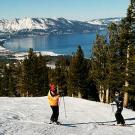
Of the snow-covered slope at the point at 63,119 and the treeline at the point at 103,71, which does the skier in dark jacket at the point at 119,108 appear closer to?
the snow-covered slope at the point at 63,119

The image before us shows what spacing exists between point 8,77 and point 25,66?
1741cm

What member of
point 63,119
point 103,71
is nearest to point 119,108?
point 63,119

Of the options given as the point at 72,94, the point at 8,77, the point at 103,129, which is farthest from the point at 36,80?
the point at 103,129

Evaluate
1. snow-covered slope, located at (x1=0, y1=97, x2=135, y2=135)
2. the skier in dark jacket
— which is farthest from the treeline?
the skier in dark jacket

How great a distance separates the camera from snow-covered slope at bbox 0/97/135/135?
2041 cm

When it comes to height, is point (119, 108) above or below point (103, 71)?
above

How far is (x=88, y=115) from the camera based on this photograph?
2788 centimetres

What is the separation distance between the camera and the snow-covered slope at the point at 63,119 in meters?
20.4

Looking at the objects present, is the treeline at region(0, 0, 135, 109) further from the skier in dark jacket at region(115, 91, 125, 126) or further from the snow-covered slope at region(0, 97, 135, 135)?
the skier in dark jacket at region(115, 91, 125, 126)

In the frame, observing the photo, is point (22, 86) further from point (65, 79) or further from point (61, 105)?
point (61, 105)

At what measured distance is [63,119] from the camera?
25.2 metres

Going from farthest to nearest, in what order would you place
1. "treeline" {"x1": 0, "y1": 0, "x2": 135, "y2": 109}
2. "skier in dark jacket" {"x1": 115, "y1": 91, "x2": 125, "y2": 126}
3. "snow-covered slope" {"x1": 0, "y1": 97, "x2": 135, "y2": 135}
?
1. "treeline" {"x1": 0, "y1": 0, "x2": 135, "y2": 109}
2. "skier in dark jacket" {"x1": 115, "y1": 91, "x2": 125, "y2": 126}
3. "snow-covered slope" {"x1": 0, "y1": 97, "x2": 135, "y2": 135}

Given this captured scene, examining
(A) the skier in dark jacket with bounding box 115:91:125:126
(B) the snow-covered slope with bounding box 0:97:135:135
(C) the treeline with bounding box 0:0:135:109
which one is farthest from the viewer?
(C) the treeline with bounding box 0:0:135:109

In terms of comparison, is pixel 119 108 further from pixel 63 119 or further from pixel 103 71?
pixel 103 71
